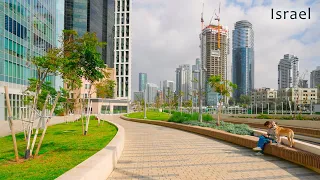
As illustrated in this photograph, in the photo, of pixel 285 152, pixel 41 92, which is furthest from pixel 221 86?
pixel 285 152

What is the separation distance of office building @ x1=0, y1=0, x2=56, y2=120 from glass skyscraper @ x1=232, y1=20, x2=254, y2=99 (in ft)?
381

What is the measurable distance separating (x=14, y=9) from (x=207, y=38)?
7461 centimetres

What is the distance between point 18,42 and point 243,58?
136 m

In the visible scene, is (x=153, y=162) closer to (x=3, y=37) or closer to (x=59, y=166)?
(x=59, y=166)

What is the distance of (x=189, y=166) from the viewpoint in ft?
24.2

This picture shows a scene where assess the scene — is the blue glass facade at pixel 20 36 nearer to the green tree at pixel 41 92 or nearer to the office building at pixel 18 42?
the office building at pixel 18 42

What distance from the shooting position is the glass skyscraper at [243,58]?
481ft

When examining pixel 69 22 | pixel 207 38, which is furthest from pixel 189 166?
pixel 207 38

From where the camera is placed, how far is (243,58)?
151625mm

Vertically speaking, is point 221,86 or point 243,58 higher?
point 243,58

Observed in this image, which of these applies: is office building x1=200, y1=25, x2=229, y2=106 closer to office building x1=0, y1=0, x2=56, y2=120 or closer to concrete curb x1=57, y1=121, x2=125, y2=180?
office building x1=0, y1=0, x2=56, y2=120

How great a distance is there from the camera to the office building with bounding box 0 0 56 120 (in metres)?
29.4

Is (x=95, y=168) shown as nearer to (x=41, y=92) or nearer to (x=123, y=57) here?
(x=41, y=92)

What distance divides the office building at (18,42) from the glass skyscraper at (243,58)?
381 feet
